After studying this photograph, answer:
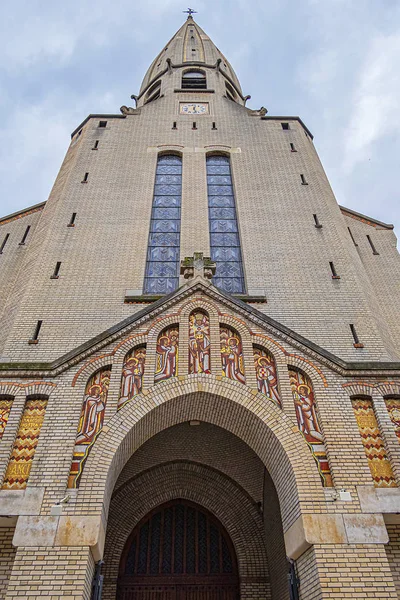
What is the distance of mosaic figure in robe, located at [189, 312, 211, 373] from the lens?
8.32 meters

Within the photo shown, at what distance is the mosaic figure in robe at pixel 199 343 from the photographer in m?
8.32

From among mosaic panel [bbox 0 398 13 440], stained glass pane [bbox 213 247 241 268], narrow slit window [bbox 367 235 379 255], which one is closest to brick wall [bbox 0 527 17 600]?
mosaic panel [bbox 0 398 13 440]

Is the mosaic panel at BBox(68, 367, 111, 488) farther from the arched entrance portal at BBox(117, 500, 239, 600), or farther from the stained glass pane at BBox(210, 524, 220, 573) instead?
the stained glass pane at BBox(210, 524, 220, 573)

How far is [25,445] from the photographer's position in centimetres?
736

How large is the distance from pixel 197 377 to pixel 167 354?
2.59 ft

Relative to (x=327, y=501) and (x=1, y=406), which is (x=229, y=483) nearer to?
(x=327, y=501)

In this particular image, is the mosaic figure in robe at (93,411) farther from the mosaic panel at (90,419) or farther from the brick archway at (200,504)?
the brick archway at (200,504)

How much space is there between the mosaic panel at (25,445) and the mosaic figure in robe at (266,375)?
12.4ft

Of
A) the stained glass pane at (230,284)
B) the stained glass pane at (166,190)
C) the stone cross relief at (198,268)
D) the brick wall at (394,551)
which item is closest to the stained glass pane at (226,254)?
the stained glass pane at (230,284)

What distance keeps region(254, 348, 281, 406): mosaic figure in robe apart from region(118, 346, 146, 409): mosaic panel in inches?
82.6

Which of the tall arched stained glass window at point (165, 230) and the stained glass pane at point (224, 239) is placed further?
the stained glass pane at point (224, 239)

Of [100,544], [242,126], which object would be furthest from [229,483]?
[242,126]

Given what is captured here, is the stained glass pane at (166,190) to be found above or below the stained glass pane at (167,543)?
above

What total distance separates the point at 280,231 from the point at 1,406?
8633mm
